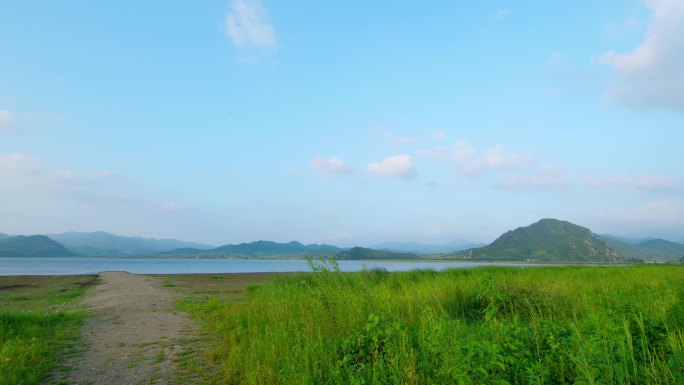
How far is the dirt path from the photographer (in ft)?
23.6

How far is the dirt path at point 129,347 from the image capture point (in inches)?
283

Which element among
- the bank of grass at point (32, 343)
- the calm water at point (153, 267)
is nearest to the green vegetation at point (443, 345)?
the bank of grass at point (32, 343)

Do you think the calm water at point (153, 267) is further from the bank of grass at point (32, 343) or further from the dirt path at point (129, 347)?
the bank of grass at point (32, 343)

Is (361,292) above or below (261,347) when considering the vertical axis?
above

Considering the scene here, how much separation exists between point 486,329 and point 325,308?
4.05 m

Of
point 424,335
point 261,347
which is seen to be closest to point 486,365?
point 424,335

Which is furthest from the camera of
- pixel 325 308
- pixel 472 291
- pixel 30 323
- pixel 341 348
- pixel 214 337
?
pixel 472 291

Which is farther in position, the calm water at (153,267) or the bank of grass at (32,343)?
the calm water at (153,267)

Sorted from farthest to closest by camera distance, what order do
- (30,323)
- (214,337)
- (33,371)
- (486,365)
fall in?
(30,323) → (214,337) → (33,371) → (486,365)

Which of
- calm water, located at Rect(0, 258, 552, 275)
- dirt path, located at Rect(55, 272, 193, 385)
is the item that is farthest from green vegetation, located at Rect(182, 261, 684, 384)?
calm water, located at Rect(0, 258, 552, 275)

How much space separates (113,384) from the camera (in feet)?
22.1

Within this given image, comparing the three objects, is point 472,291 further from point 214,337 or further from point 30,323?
point 30,323

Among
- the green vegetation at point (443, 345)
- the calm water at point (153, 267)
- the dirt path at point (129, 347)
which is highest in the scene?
the green vegetation at point (443, 345)

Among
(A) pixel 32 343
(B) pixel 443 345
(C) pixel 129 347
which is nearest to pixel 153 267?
(A) pixel 32 343
